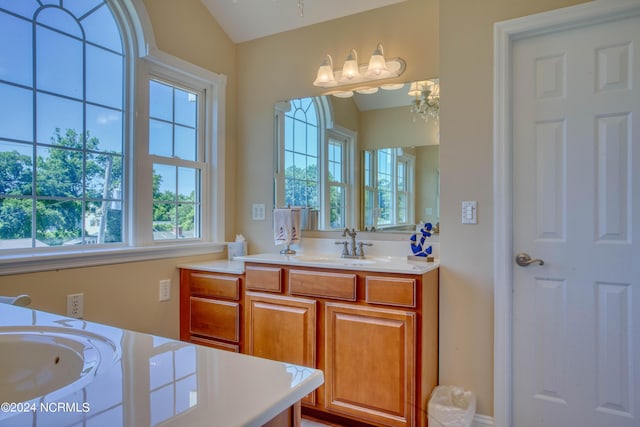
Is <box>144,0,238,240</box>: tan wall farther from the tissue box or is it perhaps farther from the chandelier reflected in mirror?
the chandelier reflected in mirror

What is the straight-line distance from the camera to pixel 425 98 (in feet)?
8.00

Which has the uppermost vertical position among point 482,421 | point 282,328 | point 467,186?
point 467,186

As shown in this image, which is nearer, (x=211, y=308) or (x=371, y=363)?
(x=371, y=363)

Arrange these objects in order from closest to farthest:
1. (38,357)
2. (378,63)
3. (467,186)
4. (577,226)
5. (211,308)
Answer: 1. (38,357)
2. (577,226)
3. (467,186)
4. (378,63)
5. (211,308)

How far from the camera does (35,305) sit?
1.93 meters

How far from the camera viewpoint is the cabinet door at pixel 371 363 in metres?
1.92

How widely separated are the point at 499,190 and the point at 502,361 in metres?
0.86

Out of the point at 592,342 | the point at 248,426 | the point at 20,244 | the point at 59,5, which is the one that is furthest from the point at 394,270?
the point at 59,5

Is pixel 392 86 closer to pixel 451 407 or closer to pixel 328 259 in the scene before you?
pixel 328 259

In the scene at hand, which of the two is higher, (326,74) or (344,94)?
(326,74)

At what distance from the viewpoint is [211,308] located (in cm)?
261

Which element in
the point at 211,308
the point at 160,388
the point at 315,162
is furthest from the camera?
the point at 315,162

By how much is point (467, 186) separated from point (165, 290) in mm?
1971

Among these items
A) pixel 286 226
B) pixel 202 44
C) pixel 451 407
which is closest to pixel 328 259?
pixel 286 226
